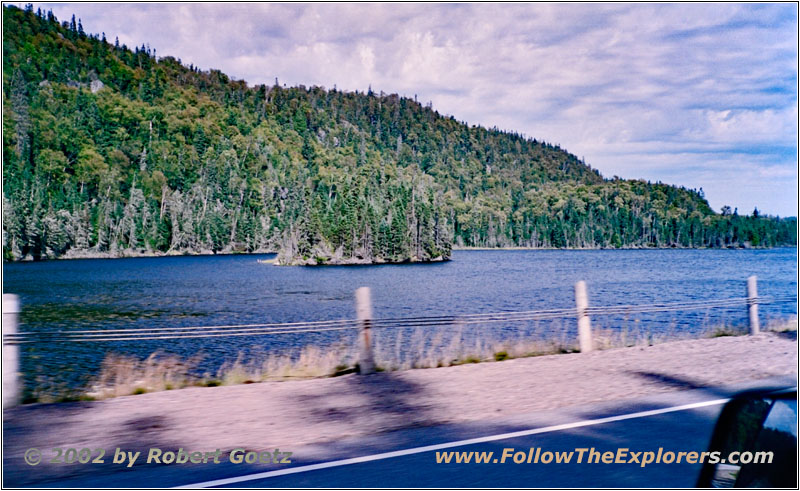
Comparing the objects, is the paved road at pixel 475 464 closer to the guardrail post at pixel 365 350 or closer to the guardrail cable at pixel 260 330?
the guardrail post at pixel 365 350

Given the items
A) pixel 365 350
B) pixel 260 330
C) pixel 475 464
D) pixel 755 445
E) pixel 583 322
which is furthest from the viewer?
pixel 583 322

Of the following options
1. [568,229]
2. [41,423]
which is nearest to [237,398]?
[41,423]

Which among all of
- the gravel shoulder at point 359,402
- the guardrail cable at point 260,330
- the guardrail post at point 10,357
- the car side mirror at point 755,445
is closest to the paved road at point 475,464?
the gravel shoulder at point 359,402

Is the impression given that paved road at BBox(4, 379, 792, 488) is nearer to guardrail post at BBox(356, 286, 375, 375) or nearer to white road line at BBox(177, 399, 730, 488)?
white road line at BBox(177, 399, 730, 488)

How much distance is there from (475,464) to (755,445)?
3055 millimetres

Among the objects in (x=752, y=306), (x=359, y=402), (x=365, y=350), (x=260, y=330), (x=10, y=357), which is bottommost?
(x=359, y=402)

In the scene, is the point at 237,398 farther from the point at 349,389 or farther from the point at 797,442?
the point at 797,442

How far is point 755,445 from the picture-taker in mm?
2414

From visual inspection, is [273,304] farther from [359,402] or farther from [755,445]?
[755,445]

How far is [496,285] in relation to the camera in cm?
5494

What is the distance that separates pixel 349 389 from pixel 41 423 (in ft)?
11.6

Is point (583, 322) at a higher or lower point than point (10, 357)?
lower

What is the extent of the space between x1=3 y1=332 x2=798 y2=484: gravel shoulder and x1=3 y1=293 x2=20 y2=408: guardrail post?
0.25 metres

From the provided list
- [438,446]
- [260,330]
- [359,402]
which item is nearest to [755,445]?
[438,446]
